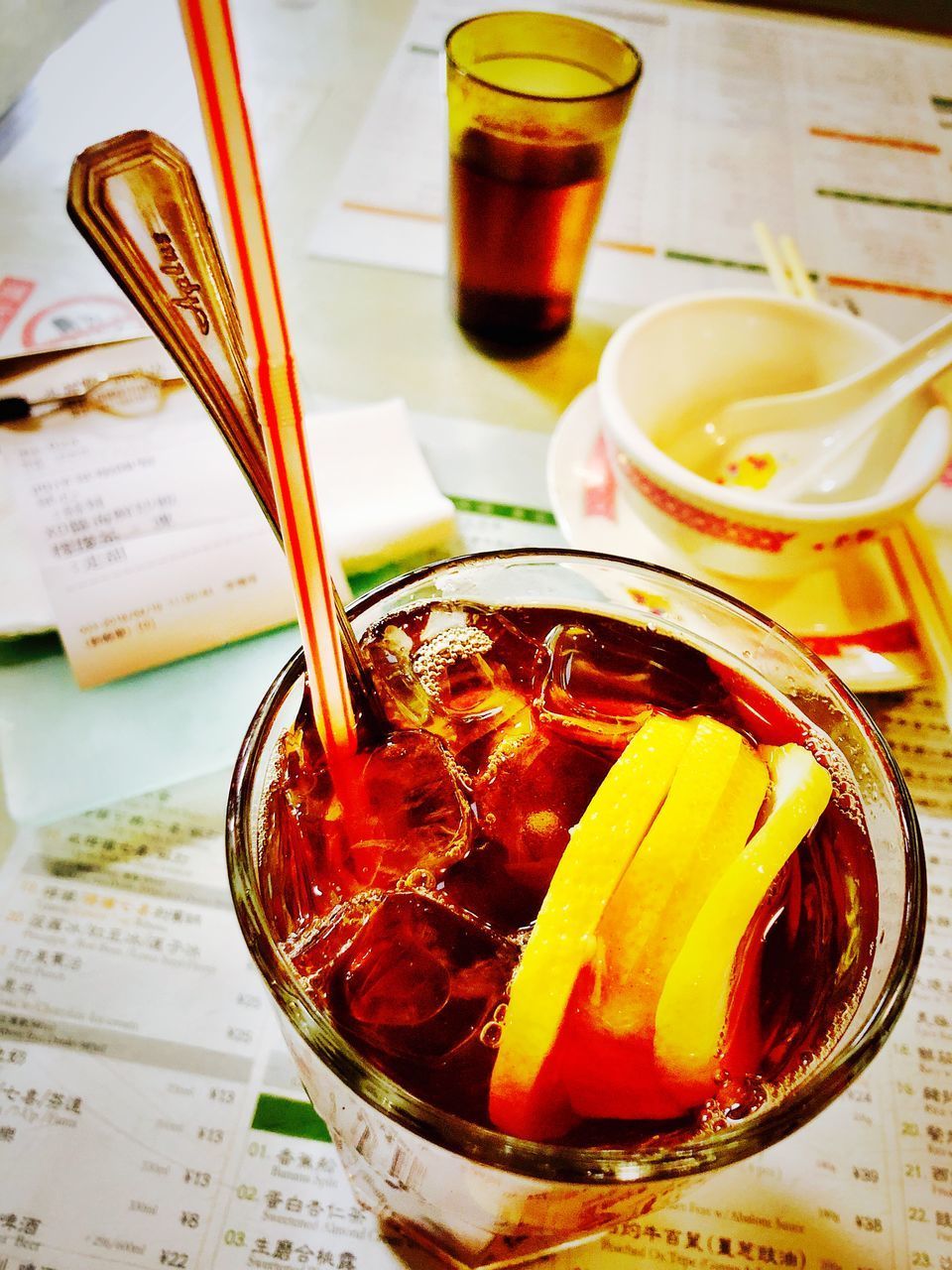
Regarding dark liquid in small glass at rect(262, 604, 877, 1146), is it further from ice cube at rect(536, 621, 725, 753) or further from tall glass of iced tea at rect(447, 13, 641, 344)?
tall glass of iced tea at rect(447, 13, 641, 344)

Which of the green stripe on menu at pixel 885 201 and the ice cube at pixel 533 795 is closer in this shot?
the ice cube at pixel 533 795

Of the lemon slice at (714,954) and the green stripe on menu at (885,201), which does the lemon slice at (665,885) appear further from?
the green stripe on menu at (885,201)

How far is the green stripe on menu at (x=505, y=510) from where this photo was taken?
3.05 feet

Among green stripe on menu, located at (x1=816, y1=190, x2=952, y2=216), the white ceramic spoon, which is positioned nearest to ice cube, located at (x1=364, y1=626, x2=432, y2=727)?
the white ceramic spoon

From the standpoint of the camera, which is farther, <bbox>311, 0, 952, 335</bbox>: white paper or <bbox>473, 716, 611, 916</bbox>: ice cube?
<bbox>311, 0, 952, 335</bbox>: white paper

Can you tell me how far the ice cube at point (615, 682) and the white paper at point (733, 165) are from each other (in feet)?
2.41

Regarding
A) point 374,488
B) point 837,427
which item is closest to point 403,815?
point 374,488

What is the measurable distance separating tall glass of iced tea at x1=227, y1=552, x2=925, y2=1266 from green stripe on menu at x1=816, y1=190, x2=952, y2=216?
3.52 ft

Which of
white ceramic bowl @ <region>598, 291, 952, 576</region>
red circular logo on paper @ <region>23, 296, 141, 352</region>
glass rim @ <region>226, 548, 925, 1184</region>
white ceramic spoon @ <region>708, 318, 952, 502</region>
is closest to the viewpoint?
glass rim @ <region>226, 548, 925, 1184</region>

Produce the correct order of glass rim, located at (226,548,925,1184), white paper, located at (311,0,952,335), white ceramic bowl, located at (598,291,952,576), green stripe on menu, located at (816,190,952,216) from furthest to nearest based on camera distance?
green stripe on menu, located at (816,190,952,216) → white paper, located at (311,0,952,335) → white ceramic bowl, located at (598,291,952,576) → glass rim, located at (226,548,925,1184)

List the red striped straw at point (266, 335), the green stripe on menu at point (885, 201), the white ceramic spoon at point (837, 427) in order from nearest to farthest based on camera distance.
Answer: the red striped straw at point (266, 335) → the white ceramic spoon at point (837, 427) → the green stripe on menu at point (885, 201)

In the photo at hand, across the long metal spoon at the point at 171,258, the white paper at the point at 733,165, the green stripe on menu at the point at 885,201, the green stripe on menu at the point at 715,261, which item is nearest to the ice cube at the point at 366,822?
the long metal spoon at the point at 171,258

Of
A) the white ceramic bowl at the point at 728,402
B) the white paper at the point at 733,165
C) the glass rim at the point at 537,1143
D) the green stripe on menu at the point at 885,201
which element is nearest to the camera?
the glass rim at the point at 537,1143

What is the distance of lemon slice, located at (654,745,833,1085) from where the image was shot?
42cm
